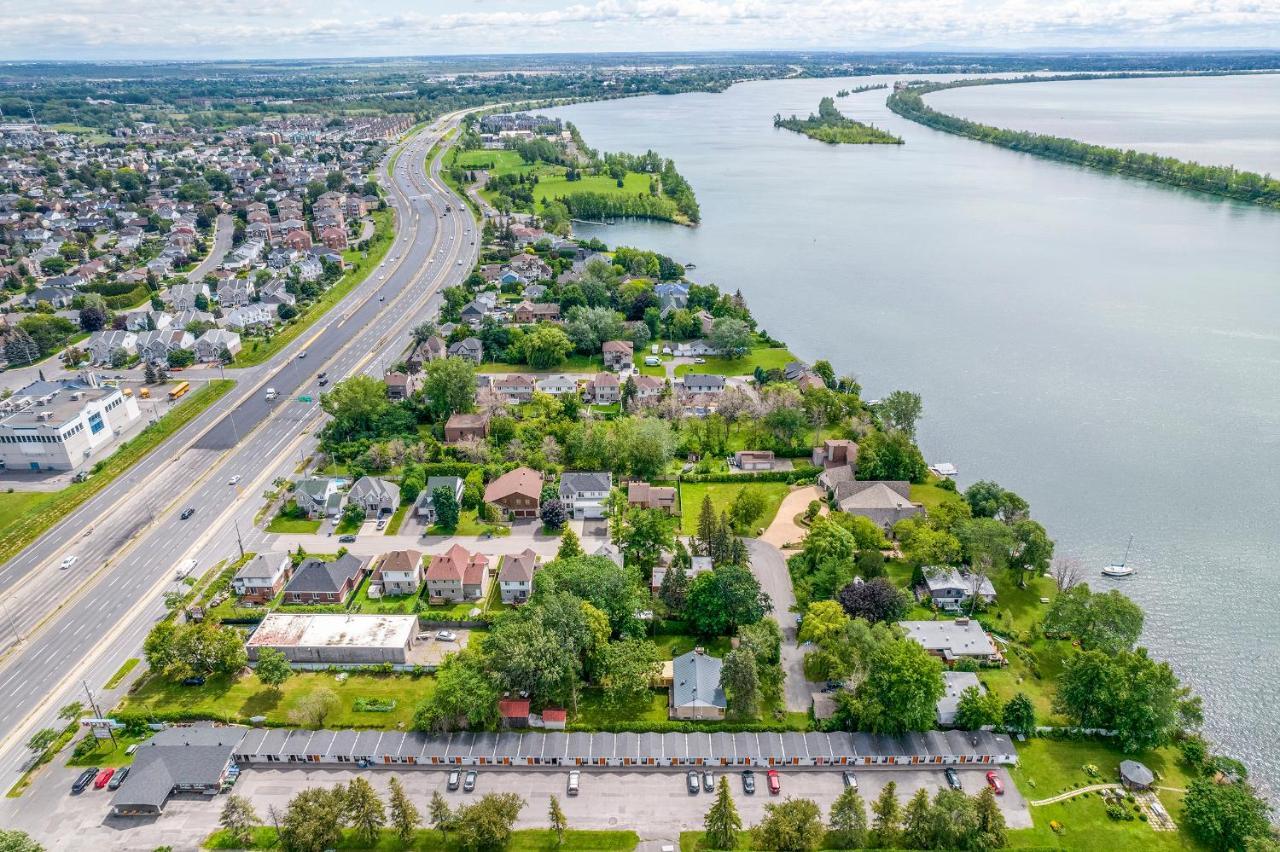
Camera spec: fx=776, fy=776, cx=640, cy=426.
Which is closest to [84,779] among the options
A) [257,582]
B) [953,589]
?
[257,582]

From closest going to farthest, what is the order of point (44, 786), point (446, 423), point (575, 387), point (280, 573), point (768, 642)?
point (44, 786)
point (768, 642)
point (280, 573)
point (446, 423)
point (575, 387)

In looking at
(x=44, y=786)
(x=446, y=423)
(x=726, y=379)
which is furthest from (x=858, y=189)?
(x=44, y=786)

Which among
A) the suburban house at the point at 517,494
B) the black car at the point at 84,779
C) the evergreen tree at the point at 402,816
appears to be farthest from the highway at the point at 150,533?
the evergreen tree at the point at 402,816

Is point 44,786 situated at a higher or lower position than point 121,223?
lower

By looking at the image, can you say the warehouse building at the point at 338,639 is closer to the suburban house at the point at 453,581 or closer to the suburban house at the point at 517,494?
the suburban house at the point at 453,581

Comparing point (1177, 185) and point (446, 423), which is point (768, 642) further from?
point (1177, 185)
